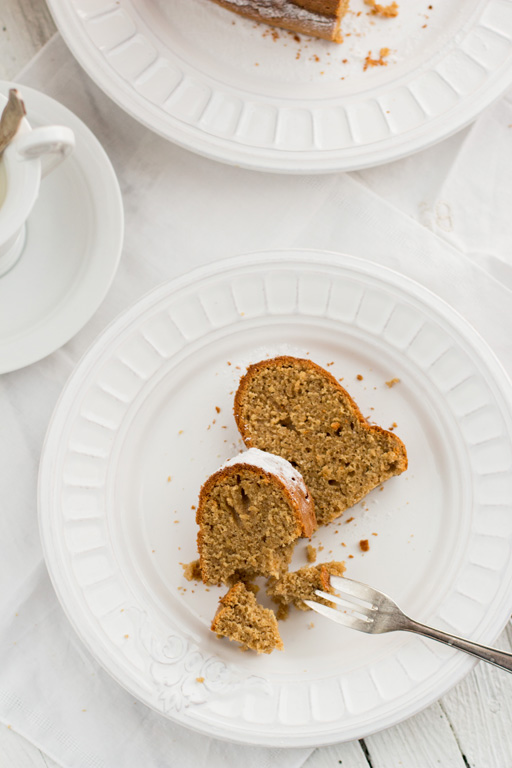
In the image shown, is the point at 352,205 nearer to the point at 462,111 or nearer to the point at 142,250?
the point at 462,111

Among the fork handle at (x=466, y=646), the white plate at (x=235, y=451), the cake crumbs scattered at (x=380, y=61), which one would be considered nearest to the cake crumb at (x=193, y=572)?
the white plate at (x=235, y=451)

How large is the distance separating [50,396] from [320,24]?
4.73 feet

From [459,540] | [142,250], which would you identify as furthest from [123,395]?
[459,540]

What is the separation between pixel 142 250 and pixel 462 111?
1076mm

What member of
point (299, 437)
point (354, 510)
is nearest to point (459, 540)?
point (354, 510)

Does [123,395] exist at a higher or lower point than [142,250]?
lower

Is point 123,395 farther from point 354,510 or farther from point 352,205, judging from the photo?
point 352,205

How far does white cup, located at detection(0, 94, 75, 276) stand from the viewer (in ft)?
5.51

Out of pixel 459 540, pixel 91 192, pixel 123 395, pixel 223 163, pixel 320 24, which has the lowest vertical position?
pixel 123 395

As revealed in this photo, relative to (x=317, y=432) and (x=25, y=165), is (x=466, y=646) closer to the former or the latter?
(x=317, y=432)

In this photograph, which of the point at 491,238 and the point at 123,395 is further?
the point at 491,238

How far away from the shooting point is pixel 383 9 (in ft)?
7.70

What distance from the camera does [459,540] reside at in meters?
2.15

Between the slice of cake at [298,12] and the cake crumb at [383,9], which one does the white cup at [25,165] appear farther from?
the cake crumb at [383,9]
